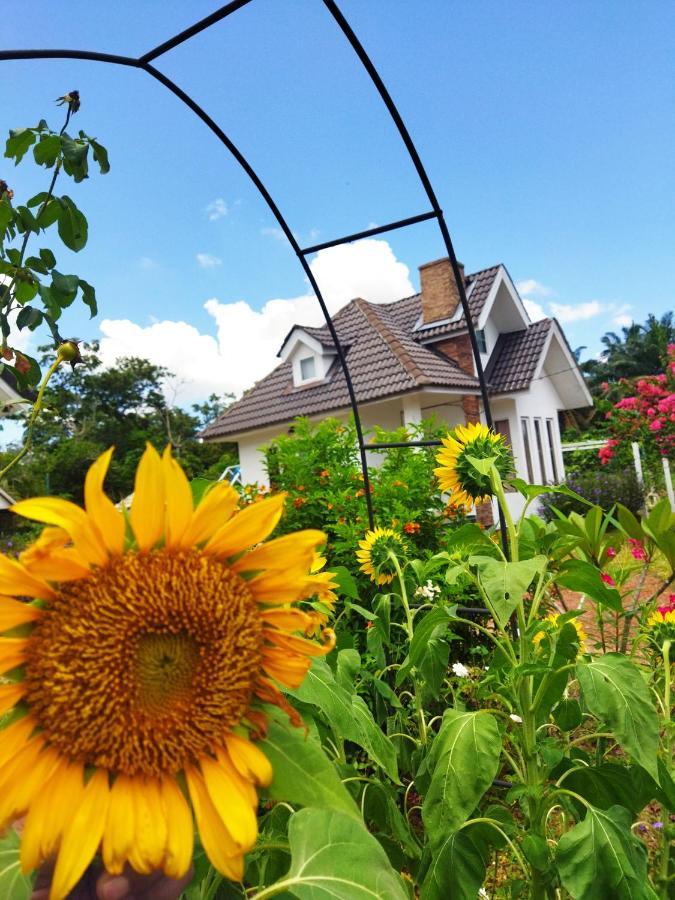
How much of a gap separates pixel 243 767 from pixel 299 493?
391 centimetres

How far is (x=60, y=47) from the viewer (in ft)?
4.55

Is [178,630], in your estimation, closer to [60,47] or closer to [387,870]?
[387,870]

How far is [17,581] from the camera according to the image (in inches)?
15.4

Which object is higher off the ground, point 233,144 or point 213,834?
point 233,144

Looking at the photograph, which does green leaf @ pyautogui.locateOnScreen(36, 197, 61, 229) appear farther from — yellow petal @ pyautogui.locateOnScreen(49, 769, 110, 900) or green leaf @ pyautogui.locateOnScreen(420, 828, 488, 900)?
green leaf @ pyautogui.locateOnScreen(420, 828, 488, 900)

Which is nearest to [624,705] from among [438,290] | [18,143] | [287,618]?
[287,618]

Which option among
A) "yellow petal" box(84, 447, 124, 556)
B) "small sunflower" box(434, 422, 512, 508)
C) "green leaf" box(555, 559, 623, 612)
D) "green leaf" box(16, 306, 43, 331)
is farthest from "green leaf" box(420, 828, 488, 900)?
"green leaf" box(16, 306, 43, 331)

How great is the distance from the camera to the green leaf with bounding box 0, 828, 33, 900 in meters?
0.44

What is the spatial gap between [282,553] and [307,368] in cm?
1249

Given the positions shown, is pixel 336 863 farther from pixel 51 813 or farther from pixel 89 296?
pixel 89 296

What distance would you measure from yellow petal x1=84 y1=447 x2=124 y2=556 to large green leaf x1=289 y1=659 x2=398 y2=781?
1.15 ft

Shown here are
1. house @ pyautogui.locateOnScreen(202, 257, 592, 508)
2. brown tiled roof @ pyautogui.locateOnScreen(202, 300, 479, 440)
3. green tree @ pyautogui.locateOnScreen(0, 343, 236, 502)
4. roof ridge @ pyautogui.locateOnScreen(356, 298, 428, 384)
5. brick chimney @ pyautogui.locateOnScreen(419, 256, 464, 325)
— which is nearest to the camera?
roof ridge @ pyautogui.locateOnScreen(356, 298, 428, 384)

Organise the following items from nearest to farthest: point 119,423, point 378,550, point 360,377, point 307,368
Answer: point 378,550
point 360,377
point 307,368
point 119,423

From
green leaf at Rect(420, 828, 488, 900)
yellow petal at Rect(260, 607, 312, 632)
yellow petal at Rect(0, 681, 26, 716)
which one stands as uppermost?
yellow petal at Rect(260, 607, 312, 632)
